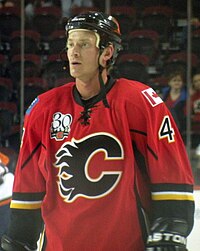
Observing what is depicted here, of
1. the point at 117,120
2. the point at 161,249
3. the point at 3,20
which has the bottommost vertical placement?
the point at 161,249

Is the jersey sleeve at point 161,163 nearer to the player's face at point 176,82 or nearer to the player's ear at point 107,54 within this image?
the player's ear at point 107,54

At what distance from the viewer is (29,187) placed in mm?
1302

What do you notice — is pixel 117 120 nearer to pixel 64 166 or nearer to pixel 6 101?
pixel 64 166

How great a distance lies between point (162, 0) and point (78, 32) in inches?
47.5

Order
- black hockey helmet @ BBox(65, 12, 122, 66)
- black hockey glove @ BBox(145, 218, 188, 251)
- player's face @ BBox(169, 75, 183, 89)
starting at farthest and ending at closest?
player's face @ BBox(169, 75, 183, 89) → black hockey helmet @ BBox(65, 12, 122, 66) → black hockey glove @ BBox(145, 218, 188, 251)

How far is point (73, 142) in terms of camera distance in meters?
1.22

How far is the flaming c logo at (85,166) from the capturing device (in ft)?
3.90

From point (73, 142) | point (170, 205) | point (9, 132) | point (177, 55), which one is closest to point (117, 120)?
point (73, 142)

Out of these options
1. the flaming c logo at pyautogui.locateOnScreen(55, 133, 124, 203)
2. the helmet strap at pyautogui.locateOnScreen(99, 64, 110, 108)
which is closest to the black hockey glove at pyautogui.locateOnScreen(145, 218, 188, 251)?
the flaming c logo at pyautogui.locateOnScreen(55, 133, 124, 203)

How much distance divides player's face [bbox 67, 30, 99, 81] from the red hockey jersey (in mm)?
49

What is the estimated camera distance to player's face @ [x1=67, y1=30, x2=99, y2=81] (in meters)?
1.23

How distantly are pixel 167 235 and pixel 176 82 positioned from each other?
1165mm

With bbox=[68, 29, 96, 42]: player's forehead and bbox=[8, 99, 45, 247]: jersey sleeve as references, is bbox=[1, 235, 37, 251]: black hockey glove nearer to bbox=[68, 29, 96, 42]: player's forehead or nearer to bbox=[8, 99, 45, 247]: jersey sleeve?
bbox=[8, 99, 45, 247]: jersey sleeve

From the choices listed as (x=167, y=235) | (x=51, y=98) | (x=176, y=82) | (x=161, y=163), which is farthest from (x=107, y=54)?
(x=176, y=82)
